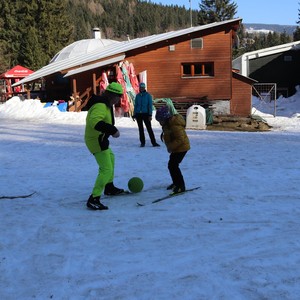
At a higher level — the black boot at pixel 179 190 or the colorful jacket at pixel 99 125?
the colorful jacket at pixel 99 125

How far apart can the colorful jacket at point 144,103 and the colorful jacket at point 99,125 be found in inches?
206

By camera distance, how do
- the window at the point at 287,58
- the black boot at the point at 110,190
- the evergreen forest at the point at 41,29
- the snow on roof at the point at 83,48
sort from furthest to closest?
the evergreen forest at the point at 41,29 < the window at the point at 287,58 < the snow on roof at the point at 83,48 < the black boot at the point at 110,190

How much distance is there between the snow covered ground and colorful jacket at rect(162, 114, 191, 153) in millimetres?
728

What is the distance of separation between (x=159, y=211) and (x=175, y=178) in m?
1.00

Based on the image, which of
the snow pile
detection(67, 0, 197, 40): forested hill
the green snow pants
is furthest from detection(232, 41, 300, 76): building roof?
detection(67, 0, 197, 40): forested hill

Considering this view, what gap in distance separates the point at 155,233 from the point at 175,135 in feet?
6.57

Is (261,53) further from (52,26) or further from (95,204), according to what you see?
(95,204)

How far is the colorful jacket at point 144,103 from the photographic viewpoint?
10719 mm

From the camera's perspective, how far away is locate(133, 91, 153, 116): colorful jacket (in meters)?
10.7

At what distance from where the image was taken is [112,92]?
5453 mm

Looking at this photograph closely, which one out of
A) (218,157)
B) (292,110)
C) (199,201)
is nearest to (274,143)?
(218,157)

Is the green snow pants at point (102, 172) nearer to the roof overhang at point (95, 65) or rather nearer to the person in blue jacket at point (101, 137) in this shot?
the person in blue jacket at point (101, 137)

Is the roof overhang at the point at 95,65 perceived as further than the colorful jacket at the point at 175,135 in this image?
Yes

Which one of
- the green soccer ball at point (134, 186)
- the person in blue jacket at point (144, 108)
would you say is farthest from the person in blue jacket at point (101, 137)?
the person in blue jacket at point (144, 108)
